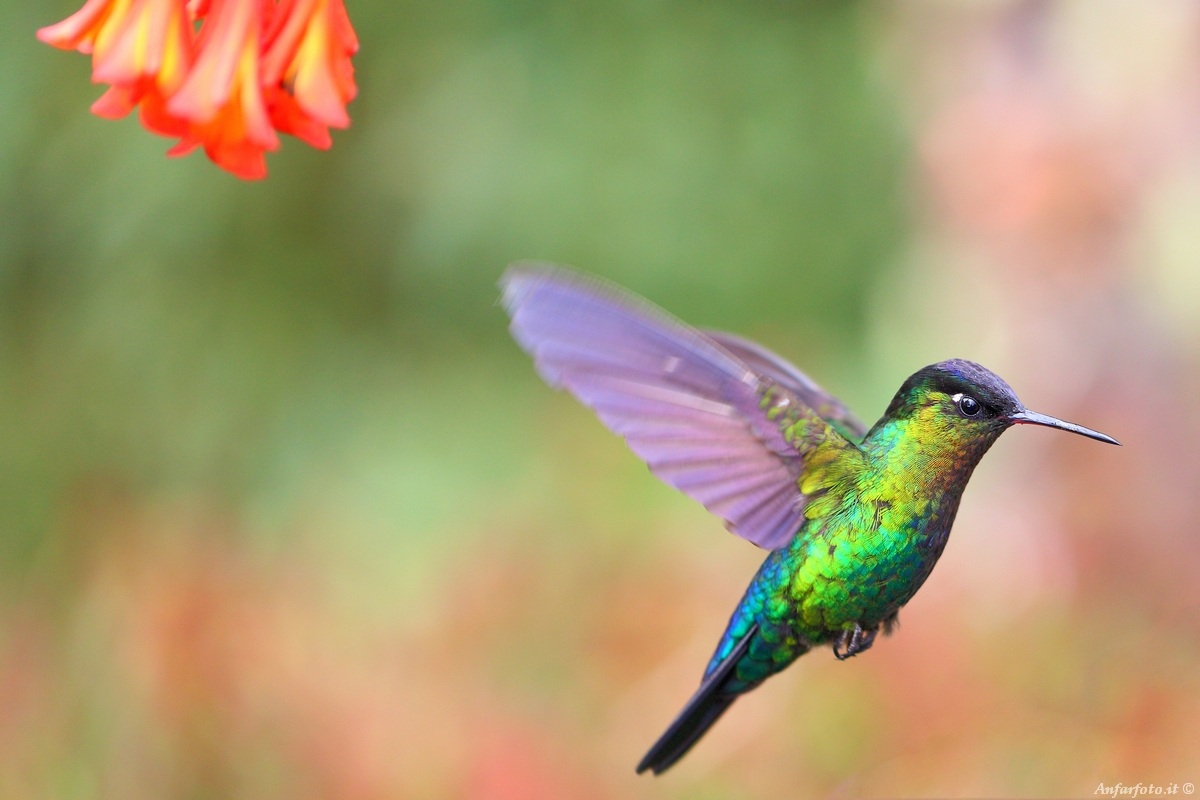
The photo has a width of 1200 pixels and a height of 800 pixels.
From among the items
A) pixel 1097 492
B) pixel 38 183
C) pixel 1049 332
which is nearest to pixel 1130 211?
pixel 1049 332

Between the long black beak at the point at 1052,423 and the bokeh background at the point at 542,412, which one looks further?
the bokeh background at the point at 542,412

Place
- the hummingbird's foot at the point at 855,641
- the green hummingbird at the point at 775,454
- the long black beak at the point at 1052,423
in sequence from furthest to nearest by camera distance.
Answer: the hummingbird's foot at the point at 855,641, the green hummingbird at the point at 775,454, the long black beak at the point at 1052,423

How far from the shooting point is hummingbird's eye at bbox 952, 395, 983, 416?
1087 mm

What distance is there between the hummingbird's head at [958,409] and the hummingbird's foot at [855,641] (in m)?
0.23

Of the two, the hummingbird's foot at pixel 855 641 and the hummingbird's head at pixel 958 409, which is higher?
the hummingbird's head at pixel 958 409

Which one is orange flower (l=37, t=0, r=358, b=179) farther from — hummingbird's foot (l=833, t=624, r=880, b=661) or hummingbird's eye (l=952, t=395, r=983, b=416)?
hummingbird's foot (l=833, t=624, r=880, b=661)

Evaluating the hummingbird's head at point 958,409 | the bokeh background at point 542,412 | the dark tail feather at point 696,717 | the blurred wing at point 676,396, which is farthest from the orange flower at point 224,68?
the bokeh background at point 542,412

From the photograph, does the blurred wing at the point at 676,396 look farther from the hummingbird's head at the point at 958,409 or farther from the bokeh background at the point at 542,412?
the bokeh background at the point at 542,412

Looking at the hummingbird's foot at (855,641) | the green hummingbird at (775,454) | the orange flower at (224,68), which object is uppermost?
the orange flower at (224,68)

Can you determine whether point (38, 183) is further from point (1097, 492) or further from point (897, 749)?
point (1097, 492)

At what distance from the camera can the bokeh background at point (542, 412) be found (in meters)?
2.47

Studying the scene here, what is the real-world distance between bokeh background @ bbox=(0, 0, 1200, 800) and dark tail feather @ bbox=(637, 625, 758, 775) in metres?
1.13

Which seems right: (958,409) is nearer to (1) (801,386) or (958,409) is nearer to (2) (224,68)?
(1) (801,386)

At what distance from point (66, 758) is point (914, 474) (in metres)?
2.12
